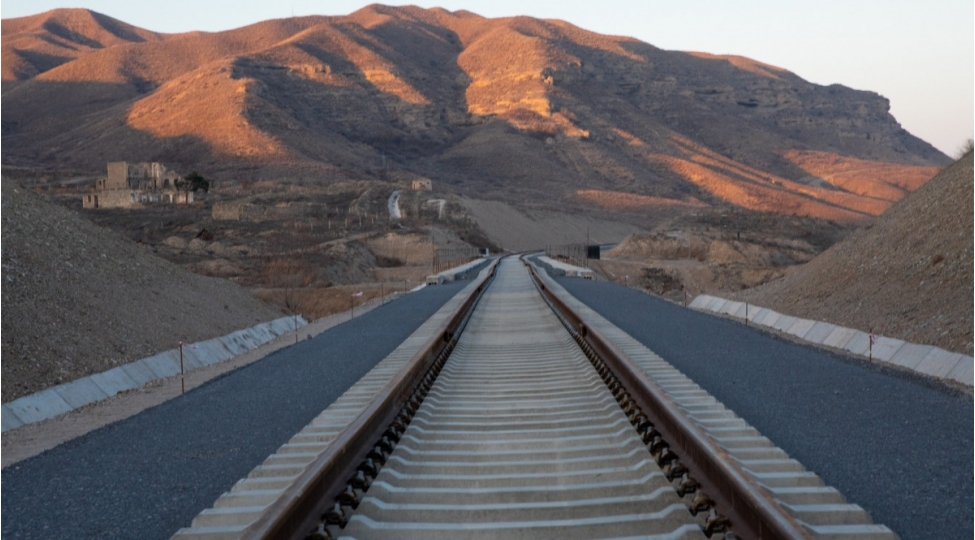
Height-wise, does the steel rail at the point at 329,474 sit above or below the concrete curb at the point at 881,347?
above

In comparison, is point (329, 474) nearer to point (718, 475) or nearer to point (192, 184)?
point (718, 475)

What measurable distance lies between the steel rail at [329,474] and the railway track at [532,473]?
1 cm

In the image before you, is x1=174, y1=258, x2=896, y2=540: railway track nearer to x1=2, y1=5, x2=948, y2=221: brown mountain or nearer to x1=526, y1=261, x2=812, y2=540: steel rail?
x1=526, y1=261, x2=812, y2=540: steel rail

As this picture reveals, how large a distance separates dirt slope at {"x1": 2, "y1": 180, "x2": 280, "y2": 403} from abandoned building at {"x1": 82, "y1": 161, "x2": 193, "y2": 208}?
7120 centimetres

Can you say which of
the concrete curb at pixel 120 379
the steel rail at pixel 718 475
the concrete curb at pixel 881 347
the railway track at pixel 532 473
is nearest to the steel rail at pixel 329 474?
the railway track at pixel 532 473

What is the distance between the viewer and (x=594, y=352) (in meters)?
11.7

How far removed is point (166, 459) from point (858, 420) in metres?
5.95

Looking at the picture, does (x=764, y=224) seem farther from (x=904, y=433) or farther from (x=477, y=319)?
(x=904, y=433)

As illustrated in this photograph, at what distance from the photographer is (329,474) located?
18.1 ft

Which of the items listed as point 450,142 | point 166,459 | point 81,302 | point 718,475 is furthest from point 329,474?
point 450,142

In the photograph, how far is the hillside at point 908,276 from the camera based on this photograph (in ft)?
48.4

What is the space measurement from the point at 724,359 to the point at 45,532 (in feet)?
29.8

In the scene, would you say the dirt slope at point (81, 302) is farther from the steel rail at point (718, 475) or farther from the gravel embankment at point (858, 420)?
the gravel embankment at point (858, 420)

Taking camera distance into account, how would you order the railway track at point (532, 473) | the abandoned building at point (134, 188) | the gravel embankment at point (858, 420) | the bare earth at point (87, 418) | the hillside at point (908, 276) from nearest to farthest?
the railway track at point (532, 473)
the gravel embankment at point (858, 420)
the bare earth at point (87, 418)
the hillside at point (908, 276)
the abandoned building at point (134, 188)
